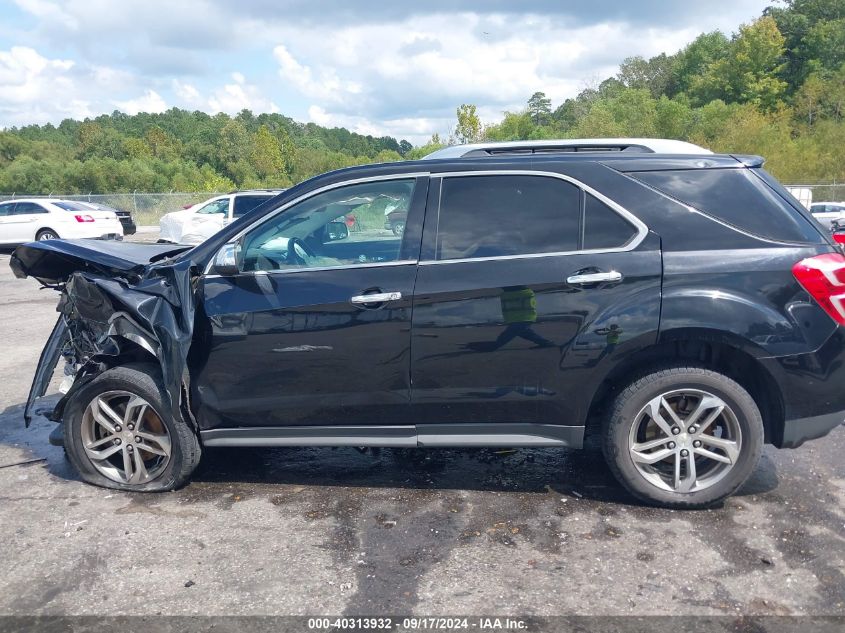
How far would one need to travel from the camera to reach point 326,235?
4367 millimetres

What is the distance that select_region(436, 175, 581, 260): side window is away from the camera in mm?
4016

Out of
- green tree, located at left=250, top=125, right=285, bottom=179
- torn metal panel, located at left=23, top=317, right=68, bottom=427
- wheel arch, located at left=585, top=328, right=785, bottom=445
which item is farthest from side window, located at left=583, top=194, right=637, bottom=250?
green tree, located at left=250, top=125, right=285, bottom=179

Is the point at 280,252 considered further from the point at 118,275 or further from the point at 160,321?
the point at 118,275

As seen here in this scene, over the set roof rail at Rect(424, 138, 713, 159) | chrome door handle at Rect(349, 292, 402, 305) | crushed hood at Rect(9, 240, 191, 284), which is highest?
roof rail at Rect(424, 138, 713, 159)

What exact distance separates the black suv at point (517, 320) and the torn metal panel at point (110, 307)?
0.02m

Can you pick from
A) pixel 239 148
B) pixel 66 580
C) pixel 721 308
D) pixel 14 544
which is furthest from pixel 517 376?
pixel 239 148

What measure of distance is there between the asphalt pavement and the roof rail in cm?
200

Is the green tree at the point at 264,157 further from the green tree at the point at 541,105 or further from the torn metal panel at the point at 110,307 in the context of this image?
the torn metal panel at the point at 110,307

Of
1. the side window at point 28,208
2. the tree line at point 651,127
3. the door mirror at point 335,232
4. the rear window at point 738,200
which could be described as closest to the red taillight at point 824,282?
the rear window at point 738,200

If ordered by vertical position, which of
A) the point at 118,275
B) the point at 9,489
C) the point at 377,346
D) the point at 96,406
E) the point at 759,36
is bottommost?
the point at 9,489

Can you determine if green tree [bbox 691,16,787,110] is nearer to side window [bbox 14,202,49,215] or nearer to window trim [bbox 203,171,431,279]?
side window [bbox 14,202,49,215]

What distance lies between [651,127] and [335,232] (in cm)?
5641

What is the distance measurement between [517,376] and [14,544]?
2.77 metres

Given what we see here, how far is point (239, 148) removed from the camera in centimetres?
8356
